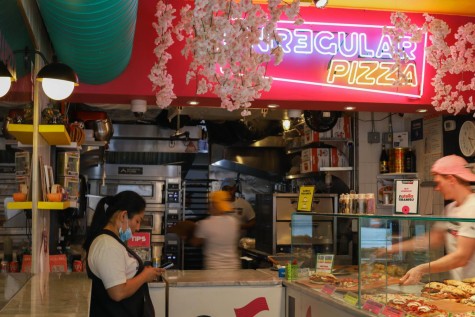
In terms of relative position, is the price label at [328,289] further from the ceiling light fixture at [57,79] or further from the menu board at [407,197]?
the ceiling light fixture at [57,79]

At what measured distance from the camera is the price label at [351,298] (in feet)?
14.0

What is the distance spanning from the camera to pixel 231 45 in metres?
6.12

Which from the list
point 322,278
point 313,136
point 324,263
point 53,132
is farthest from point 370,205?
point 313,136

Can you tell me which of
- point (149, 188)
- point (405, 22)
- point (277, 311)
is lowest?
point (277, 311)

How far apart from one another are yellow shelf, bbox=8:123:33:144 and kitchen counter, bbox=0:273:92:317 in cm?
101

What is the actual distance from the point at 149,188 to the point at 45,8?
6.41 meters

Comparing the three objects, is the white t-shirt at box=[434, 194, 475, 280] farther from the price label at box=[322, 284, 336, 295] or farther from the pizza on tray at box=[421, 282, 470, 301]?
the price label at box=[322, 284, 336, 295]

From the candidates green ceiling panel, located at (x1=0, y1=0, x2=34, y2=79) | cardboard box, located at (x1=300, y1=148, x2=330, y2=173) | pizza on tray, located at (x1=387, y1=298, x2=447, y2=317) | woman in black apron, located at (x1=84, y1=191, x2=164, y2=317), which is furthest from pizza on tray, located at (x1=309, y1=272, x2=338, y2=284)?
cardboard box, located at (x1=300, y1=148, x2=330, y2=173)

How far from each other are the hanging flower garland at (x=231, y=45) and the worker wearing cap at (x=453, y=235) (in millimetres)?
1956

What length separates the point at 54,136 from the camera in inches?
213

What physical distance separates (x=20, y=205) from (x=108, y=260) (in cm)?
105

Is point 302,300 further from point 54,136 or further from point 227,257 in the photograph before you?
point 54,136

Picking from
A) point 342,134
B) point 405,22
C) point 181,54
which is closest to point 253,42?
point 181,54

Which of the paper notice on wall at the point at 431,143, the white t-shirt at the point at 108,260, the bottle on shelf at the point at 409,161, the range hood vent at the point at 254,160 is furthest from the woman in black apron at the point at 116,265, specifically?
the range hood vent at the point at 254,160
